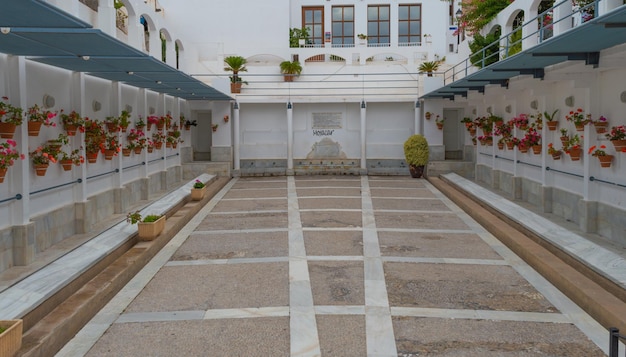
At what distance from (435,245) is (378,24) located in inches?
1055

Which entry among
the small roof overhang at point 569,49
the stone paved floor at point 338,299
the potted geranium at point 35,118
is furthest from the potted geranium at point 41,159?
the small roof overhang at point 569,49

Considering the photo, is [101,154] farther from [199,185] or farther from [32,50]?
[32,50]

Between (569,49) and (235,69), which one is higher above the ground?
(235,69)

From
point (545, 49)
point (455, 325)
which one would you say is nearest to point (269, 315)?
point (455, 325)

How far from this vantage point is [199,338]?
5969 mm

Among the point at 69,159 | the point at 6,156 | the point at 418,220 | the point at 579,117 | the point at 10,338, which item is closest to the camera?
the point at 10,338

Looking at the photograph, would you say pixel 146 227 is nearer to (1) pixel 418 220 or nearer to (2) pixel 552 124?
(1) pixel 418 220

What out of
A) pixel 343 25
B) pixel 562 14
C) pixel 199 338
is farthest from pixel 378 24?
pixel 199 338

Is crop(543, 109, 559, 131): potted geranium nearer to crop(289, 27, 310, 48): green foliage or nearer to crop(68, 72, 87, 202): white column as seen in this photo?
crop(68, 72, 87, 202): white column

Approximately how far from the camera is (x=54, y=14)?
5805mm

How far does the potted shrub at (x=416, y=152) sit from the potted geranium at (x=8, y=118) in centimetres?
1471

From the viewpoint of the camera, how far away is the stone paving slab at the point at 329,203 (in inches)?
569

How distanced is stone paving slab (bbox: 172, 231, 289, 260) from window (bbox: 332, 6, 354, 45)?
25.5 m

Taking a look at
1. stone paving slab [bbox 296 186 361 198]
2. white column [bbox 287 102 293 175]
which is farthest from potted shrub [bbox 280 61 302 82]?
stone paving slab [bbox 296 186 361 198]
